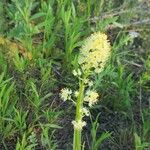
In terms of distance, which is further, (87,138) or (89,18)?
(89,18)

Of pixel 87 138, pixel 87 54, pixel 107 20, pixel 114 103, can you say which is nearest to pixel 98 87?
pixel 114 103

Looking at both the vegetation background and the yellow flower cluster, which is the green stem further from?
the vegetation background

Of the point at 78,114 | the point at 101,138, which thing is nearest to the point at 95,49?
the point at 78,114

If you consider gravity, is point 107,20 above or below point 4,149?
above

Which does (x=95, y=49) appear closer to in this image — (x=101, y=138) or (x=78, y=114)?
(x=78, y=114)

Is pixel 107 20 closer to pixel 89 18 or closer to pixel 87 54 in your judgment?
pixel 89 18

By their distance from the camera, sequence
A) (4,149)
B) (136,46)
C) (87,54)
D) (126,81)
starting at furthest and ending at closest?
(136,46) → (126,81) → (4,149) → (87,54)

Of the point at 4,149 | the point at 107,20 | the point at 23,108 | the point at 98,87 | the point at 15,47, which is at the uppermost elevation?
the point at 107,20

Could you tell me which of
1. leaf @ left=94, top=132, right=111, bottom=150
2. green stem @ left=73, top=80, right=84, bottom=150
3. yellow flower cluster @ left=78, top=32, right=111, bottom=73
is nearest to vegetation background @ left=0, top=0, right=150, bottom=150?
leaf @ left=94, top=132, right=111, bottom=150
